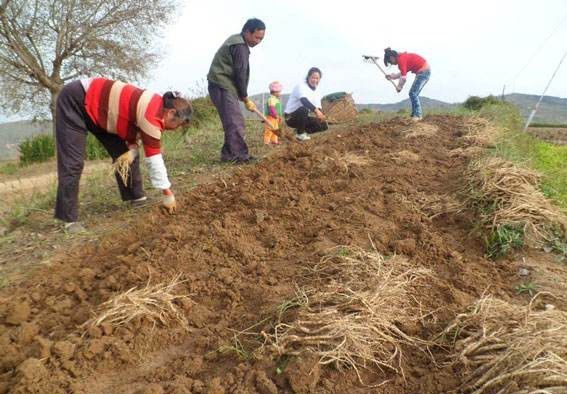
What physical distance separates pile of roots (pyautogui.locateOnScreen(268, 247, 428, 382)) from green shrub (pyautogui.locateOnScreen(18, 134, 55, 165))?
489 inches

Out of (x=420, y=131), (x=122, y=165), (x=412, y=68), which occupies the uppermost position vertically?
(x=412, y=68)

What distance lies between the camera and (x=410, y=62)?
8.34 meters

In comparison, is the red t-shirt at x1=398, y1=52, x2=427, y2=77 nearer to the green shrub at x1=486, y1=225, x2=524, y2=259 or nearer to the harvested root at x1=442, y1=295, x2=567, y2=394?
the green shrub at x1=486, y1=225, x2=524, y2=259

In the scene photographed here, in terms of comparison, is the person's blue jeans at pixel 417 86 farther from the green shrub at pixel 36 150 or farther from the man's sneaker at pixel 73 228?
the green shrub at pixel 36 150

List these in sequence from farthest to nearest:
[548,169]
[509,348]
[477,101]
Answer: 1. [477,101]
2. [548,169]
3. [509,348]

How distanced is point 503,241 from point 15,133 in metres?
18.1

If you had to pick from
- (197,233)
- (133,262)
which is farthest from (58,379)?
(197,233)

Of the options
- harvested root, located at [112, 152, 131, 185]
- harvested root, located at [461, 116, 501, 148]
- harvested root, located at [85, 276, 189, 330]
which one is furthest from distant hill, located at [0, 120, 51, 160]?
harvested root, located at [85, 276, 189, 330]

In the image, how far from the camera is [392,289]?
80.1 inches

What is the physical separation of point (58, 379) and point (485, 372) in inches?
63.5

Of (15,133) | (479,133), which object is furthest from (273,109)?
(15,133)

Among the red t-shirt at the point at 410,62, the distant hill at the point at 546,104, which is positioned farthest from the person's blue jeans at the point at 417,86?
the distant hill at the point at 546,104

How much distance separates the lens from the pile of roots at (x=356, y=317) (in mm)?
1695

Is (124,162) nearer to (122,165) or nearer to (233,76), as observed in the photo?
(122,165)
